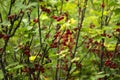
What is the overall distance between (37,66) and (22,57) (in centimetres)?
42

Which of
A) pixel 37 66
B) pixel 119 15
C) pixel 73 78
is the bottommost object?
pixel 73 78

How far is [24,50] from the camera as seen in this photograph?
3127 millimetres

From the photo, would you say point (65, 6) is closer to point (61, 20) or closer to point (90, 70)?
point (61, 20)

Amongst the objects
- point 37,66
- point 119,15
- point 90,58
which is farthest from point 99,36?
point 90,58

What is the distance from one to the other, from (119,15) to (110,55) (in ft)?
3.26

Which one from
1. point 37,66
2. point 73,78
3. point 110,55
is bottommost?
point 73,78

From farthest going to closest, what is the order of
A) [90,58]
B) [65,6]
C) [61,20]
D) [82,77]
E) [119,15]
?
[90,58], [82,77], [119,15], [65,6], [61,20]

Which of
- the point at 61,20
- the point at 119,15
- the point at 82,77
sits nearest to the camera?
the point at 61,20

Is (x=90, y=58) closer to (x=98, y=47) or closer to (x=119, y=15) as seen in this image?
(x=98, y=47)

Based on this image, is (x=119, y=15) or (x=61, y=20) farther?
(x=119, y=15)

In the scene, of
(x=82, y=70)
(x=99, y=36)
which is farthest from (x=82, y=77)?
(x=99, y=36)

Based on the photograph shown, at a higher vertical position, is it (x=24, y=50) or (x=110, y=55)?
(x=24, y=50)

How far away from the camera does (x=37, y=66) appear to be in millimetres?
3143

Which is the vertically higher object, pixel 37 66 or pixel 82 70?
pixel 37 66
